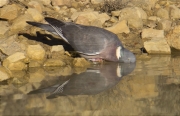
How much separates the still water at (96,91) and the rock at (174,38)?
39.7 inches

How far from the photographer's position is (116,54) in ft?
20.2

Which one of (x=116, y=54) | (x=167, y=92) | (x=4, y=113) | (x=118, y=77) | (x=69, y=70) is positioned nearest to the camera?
(x=4, y=113)

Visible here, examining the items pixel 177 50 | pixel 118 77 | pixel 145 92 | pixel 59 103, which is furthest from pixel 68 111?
pixel 177 50

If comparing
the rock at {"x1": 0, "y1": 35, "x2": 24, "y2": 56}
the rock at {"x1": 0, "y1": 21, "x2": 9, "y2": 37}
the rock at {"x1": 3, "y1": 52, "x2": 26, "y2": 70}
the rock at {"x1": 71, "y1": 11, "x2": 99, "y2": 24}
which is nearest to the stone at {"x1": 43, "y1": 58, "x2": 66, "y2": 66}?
the rock at {"x1": 3, "y1": 52, "x2": 26, "y2": 70}

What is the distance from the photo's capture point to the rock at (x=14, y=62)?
Answer: 5.67 m

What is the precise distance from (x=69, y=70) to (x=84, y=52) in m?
0.56

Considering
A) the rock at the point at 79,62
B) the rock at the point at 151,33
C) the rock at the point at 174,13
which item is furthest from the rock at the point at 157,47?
the rock at the point at 174,13

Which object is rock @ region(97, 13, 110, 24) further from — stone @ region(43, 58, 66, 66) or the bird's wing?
stone @ region(43, 58, 66, 66)

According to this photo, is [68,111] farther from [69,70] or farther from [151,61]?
[151,61]

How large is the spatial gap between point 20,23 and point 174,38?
8.83 ft

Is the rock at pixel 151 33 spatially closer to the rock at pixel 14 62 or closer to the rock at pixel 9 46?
the rock at pixel 9 46

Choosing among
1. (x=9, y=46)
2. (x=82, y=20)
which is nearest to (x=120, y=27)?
(x=82, y=20)

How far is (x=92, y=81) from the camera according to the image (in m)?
5.20

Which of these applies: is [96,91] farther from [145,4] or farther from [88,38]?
[145,4]
